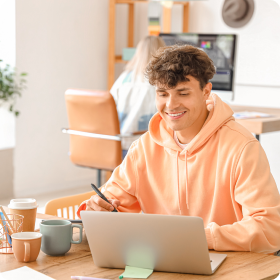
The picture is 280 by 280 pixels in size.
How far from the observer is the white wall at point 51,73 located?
3.94 m

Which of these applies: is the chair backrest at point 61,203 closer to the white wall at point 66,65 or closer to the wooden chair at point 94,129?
the wooden chair at point 94,129

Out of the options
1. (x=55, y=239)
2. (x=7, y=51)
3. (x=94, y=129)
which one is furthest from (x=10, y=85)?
(x=55, y=239)

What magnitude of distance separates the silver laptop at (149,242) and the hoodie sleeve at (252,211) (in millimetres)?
92

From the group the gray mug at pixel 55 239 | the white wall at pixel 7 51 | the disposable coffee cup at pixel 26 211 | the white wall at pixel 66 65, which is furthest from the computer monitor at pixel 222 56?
the gray mug at pixel 55 239

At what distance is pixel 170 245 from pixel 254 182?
348mm

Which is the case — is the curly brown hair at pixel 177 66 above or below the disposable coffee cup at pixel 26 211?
above

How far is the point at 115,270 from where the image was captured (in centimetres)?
105

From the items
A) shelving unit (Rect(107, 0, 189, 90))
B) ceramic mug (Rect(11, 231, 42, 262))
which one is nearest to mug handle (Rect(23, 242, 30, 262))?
ceramic mug (Rect(11, 231, 42, 262))

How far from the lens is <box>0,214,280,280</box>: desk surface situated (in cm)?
101

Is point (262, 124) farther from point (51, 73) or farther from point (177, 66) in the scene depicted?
point (51, 73)

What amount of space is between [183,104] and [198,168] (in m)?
0.20

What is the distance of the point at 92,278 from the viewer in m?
0.99

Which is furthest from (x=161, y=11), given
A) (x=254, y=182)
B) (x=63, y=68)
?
(x=254, y=182)

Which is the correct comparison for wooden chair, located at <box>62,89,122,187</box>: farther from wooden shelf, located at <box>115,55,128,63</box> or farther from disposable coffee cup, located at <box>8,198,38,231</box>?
disposable coffee cup, located at <box>8,198,38,231</box>
